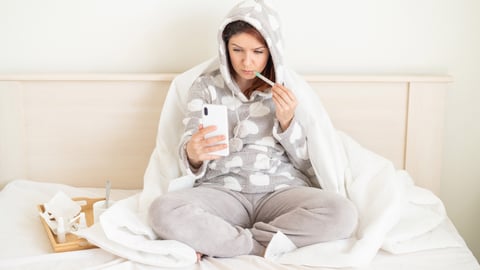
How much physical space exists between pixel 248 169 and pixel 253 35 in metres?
0.33

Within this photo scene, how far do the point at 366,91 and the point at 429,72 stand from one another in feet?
0.68

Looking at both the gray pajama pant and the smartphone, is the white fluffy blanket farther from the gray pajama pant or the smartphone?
the smartphone

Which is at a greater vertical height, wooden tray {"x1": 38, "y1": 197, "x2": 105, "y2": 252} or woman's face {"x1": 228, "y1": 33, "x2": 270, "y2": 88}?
woman's face {"x1": 228, "y1": 33, "x2": 270, "y2": 88}

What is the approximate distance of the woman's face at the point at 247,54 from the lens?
143 centimetres

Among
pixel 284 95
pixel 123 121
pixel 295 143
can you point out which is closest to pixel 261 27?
pixel 284 95

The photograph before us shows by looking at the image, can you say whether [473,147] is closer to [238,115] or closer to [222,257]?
[238,115]

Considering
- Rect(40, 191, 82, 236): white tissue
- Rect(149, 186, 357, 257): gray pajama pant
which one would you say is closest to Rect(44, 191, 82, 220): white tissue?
Rect(40, 191, 82, 236): white tissue

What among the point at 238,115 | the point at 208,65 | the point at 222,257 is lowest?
the point at 222,257

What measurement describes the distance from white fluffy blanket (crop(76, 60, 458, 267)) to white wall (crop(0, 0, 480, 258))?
0.63 ft

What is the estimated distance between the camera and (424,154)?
172 centimetres

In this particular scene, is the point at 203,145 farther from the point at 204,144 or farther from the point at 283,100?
the point at 283,100

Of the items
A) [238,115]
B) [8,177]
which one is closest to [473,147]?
[238,115]

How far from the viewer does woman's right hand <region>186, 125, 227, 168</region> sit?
1389 millimetres

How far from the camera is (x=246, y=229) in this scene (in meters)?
1.34
